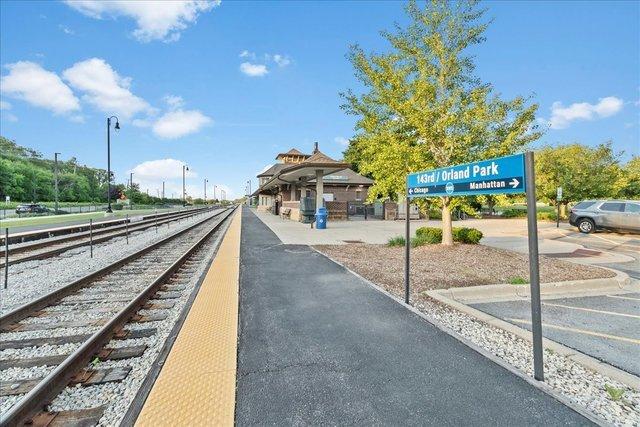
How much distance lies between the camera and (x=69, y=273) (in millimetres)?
8461

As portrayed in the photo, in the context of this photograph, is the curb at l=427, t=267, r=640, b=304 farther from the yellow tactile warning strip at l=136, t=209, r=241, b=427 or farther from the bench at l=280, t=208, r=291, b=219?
the bench at l=280, t=208, r=291, b=219

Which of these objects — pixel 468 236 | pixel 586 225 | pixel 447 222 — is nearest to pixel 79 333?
pixel 447 222

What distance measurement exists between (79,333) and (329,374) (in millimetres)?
3681

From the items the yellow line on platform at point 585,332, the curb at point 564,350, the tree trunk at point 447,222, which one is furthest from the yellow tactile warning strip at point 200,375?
the tree trunk at point 447,222

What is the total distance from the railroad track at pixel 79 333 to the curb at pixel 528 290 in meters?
5.11

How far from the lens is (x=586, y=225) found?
57.0ft

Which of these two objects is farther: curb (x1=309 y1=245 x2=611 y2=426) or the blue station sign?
the blue station sign

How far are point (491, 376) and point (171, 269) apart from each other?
736cm

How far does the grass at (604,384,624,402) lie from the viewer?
118 inches

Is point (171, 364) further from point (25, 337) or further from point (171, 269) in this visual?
point (171, 269)

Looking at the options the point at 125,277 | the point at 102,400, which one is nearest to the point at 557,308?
the point at 102,400

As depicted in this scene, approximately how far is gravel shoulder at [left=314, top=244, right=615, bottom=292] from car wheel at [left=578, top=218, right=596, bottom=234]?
10494 mm

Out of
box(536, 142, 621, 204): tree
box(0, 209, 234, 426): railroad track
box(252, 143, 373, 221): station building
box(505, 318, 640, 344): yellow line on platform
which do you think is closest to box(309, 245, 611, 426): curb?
box(505, 318, 640, 344): yellow line on platform

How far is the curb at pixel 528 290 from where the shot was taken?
6.25 m
